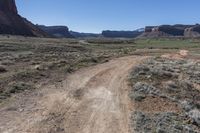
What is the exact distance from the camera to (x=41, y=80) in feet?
90.7

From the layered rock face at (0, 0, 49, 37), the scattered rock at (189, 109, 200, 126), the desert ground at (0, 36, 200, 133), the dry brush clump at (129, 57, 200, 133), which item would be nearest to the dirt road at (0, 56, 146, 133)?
the desert ground at (0, 36, 200, 133)

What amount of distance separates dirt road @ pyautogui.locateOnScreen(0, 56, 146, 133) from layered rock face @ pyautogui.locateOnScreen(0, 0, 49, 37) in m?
118

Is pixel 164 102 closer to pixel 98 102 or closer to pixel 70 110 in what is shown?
pixel 98 102

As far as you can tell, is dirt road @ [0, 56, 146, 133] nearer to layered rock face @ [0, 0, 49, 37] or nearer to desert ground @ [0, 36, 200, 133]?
desert ground @ [0, 36, 200, 133]

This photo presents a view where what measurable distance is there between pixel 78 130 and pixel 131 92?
8.67m

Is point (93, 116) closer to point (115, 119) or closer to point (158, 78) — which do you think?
point (115, 119)

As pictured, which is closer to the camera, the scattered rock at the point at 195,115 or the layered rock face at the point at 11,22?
the scattered rock at the point at 195,115

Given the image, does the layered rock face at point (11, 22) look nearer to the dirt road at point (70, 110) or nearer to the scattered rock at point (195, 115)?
the dirt road at point (70, 110)

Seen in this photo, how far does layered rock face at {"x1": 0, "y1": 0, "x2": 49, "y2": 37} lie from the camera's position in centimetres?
14532

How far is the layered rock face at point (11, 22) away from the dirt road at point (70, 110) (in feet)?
387

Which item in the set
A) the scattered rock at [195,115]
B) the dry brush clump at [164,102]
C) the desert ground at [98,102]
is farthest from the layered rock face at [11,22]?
the scattered rock at [195,115]

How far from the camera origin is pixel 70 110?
738 inches

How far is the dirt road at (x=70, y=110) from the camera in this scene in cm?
1595

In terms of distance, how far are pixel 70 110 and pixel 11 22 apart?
145 m
